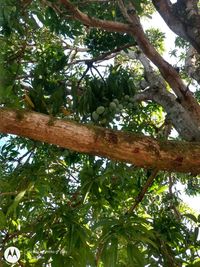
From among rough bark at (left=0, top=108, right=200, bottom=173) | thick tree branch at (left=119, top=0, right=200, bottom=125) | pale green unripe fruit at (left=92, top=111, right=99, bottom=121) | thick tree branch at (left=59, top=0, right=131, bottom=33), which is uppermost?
thick tree branch at (left=59, top=0, right=131, bottom=33)

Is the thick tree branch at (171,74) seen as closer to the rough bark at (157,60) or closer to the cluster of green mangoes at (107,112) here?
the rough bark at (157,60)

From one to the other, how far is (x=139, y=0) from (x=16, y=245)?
1976 millimetres

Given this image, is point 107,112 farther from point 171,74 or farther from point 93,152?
point 93,152

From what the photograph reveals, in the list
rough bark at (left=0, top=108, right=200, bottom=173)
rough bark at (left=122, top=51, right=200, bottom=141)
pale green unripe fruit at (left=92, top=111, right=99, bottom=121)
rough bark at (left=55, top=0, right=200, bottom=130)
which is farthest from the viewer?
rough bark at (left=55, top=0, right=200, bottom=130)

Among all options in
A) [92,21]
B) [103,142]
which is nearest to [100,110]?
[92,21]

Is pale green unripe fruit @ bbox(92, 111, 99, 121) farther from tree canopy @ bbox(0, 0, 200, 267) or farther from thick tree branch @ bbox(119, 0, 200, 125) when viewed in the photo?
thick tree branch @ bbox(119, 0, 200, 125)

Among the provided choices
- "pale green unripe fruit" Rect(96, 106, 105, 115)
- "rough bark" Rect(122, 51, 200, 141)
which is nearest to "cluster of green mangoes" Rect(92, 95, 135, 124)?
"pale green unripe fruit" Rect(96, 106, 105, 115)

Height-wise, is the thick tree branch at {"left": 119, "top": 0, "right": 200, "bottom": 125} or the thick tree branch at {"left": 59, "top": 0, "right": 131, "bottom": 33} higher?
the thick tree branch at {"left": 59, "top": 0, "right": 131, "bottom": 33}

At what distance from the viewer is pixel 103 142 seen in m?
1.96

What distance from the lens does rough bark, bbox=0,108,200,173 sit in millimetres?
1873

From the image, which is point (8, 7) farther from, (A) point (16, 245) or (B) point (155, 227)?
(B) point (155, 227)

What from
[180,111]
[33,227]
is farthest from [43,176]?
[180,111]

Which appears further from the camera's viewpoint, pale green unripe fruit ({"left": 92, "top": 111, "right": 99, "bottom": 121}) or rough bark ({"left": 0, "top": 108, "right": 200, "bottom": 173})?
pale green unripe fruit ({"left": 92, "top": 111, "right": 99, "bottom": 121})

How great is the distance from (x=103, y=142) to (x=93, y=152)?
7cm
